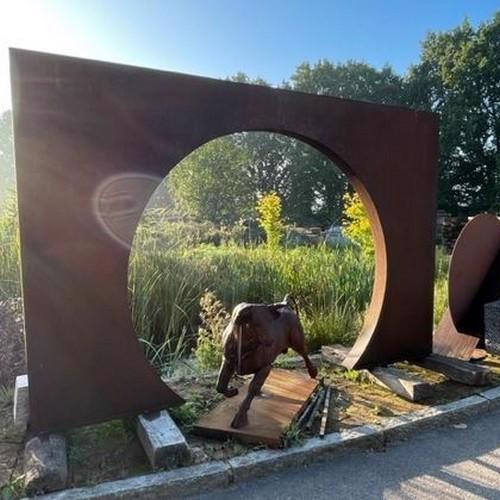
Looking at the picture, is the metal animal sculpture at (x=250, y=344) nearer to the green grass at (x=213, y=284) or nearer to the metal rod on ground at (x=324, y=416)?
the metal rod on ground at (x=324, y=416)

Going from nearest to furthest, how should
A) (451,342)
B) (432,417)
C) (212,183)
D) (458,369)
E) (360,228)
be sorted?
1. (432,417)
2. (458,369)
3. (451,342)
4. (360,228)
5. (212,183)

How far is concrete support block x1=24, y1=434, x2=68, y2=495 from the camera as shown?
1.86 metres

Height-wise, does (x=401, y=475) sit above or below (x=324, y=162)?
below

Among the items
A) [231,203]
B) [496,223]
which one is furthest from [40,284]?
[231,203]

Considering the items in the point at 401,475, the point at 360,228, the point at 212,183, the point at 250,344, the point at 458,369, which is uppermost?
the point at 212,183

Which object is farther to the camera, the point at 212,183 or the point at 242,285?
the point at 212,183

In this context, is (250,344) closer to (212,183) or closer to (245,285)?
(245,285)

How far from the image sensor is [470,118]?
20.5 m

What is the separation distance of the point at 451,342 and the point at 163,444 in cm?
252

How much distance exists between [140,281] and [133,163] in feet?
7.01

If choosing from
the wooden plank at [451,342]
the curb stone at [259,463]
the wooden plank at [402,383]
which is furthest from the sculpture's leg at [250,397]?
the wooden plank at [451,342]

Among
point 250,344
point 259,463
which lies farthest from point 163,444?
point 250,344

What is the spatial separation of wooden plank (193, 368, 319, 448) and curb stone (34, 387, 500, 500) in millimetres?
109

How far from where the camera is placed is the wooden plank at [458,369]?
117 inches
